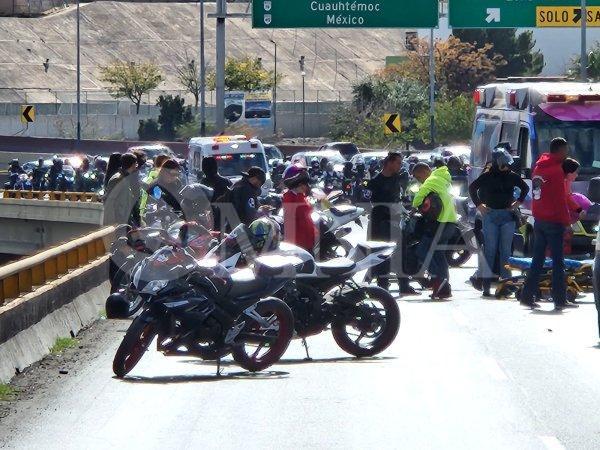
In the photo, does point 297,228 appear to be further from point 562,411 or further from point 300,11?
point 300,11

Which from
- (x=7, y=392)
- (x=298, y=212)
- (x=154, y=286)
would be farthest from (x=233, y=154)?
(x=7, y=392)

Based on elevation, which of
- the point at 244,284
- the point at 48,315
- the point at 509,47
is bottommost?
the point at 48,315

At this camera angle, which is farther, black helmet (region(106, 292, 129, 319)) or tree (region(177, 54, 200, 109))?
tree (region(177, 54, 200, 109))

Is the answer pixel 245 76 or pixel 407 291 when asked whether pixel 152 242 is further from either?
pixel 245 76

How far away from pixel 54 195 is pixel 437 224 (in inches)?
932

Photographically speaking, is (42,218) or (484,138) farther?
(42,218)

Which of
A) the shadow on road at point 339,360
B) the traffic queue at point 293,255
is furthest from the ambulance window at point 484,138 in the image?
the shadow on road at point 339,360

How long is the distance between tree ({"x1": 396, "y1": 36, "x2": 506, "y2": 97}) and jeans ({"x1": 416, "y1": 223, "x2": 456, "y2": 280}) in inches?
3140

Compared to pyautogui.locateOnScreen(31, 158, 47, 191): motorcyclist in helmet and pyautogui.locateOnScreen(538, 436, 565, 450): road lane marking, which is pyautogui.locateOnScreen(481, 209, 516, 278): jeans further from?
pyautogui.locateOnScreen(31, 158, 47, 191): motorcyclist in helmet

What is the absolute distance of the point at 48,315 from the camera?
1391 cm

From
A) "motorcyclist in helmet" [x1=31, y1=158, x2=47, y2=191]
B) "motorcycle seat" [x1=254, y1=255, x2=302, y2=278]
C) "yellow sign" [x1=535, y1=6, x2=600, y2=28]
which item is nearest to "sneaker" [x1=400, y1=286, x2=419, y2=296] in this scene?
"motorcycle seat" [x1=254, y1=255, x2=302, y2=278]

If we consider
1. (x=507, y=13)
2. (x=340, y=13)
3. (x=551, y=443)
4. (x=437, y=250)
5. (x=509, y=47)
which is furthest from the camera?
(x=509, y=47)

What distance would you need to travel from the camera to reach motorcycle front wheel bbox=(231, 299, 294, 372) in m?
11.8

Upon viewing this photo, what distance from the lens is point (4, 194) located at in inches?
1668
